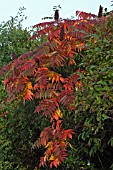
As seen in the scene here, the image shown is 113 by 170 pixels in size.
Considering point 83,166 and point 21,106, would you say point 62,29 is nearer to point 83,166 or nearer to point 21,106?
point 21,106

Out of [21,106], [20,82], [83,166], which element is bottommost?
[83,166]

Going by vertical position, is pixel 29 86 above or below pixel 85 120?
above

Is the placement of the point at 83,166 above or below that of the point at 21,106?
below

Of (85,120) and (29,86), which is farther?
(29,86)

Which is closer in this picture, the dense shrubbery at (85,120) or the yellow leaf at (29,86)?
the dense shrubbery at (85,120)

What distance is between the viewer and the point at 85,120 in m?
4.85

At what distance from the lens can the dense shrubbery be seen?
4629mm

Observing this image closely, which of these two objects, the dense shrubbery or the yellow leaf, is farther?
the yellow leaf

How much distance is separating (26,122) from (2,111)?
2.18ft

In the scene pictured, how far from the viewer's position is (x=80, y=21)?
6.70 metres

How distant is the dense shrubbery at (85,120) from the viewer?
182 inches

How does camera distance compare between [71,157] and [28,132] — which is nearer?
[71,157]

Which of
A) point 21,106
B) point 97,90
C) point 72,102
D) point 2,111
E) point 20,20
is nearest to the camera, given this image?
point 97,90

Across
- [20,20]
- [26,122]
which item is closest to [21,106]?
[26,122]
